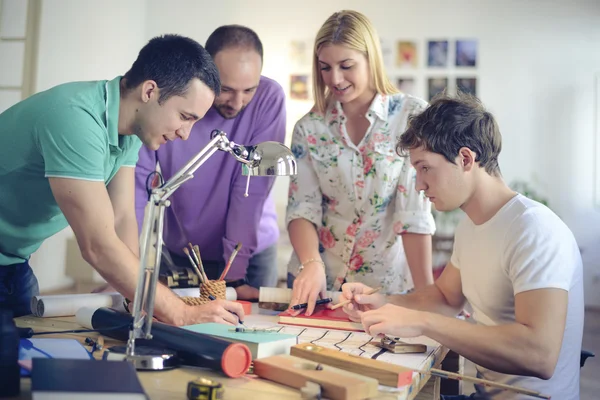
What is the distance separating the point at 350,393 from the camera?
1000 millimetres

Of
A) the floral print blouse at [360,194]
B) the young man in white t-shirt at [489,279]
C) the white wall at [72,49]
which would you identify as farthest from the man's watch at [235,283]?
the white wall at [72,49]

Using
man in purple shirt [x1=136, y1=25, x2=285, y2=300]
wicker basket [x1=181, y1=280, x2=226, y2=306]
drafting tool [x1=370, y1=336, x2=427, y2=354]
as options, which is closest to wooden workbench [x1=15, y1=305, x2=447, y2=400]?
drafting tool [x1=370, y1=336, x2=427, y2=354]

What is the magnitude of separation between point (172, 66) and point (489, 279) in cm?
98

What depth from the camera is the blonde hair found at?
2057 mm

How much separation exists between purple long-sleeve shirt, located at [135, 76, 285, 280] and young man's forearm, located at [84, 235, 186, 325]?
2.74 feet

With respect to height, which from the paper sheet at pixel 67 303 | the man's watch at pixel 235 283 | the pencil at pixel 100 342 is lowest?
the pencil at pixel 100 342

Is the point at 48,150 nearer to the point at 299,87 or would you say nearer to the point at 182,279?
the point at 182,279

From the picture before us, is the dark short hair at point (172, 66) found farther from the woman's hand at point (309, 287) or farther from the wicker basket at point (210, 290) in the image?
the woman's hand at point (309, 287)

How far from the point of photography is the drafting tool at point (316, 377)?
1.01m

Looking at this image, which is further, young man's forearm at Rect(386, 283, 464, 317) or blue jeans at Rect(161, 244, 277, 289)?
blue jeans at Rect(161, 244, 277, 289)

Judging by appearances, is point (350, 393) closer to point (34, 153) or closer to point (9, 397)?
point (9, 397)

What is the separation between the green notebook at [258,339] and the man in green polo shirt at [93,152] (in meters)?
0.15

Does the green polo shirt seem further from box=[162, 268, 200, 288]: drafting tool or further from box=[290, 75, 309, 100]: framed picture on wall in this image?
box=[290, 75, 309, 100]: framed picture on wall

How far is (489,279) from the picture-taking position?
1608 mm
